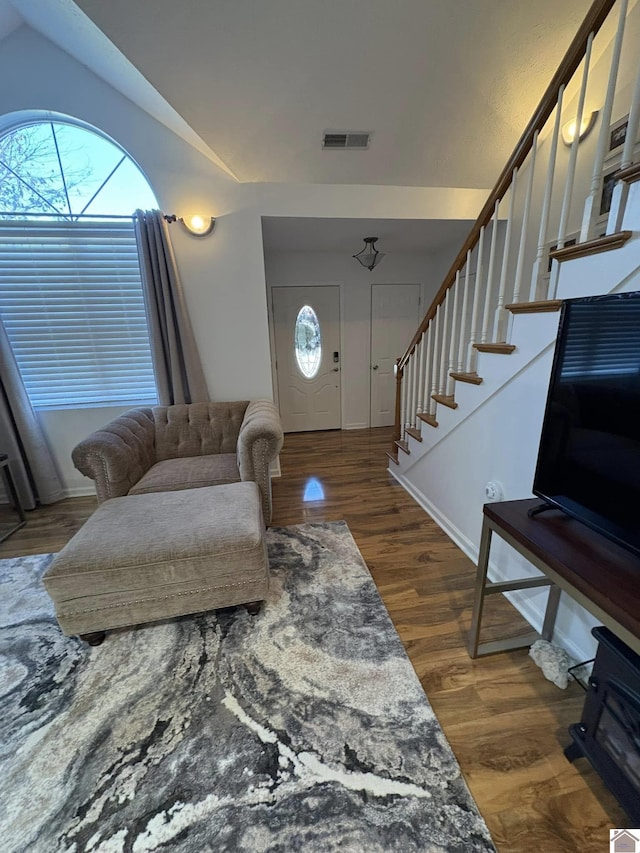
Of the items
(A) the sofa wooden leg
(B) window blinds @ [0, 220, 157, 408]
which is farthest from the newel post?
(A) the sofa wooden leg

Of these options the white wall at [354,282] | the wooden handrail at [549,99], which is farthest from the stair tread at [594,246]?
the white wall at [354,282]

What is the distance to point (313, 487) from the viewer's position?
119 inches

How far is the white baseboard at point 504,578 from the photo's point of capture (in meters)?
1.39

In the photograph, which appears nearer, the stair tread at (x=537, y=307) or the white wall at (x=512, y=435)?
the white wall at (x=512, y=435)

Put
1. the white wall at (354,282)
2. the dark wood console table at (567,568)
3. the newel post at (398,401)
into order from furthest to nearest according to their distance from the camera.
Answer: the white wall at (354,282) → the newel post at (398,401) → the dark wood console table at (567,568)

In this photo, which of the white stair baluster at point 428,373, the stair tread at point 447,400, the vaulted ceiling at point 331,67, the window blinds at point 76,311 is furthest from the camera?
the window blinds at point 76,311

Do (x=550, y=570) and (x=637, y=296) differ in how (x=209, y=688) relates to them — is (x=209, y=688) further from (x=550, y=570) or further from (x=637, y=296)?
(x=637, y=296)

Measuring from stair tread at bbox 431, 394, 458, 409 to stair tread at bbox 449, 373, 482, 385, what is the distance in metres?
0.15

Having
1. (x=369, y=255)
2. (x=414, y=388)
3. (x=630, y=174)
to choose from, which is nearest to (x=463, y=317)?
(x=414, y=388)

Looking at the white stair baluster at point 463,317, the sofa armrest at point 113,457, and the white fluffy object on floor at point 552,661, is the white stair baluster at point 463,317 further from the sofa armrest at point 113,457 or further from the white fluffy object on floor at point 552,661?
the sofa armrest at point 113,457

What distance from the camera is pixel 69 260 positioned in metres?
2.69

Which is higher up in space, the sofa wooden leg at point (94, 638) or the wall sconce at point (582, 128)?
the wall sconce at point (582, 128)

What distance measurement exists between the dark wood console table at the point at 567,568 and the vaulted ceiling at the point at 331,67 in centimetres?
255

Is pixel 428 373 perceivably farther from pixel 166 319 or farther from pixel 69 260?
pixel 69 260
